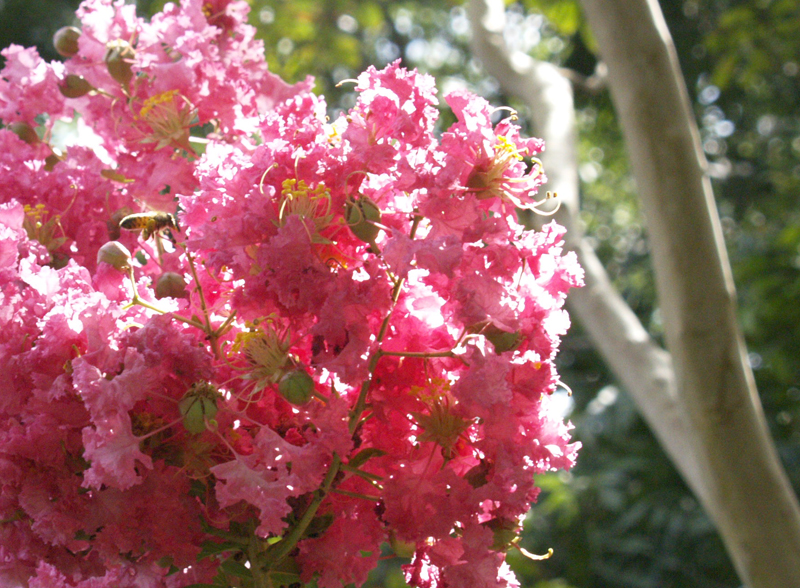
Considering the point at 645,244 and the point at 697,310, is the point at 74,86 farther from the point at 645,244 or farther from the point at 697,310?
the point at 645,244

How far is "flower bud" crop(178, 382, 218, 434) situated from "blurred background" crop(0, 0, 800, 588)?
68.0 inches

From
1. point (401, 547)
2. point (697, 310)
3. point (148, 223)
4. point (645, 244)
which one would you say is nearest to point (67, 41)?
point (148, 223)

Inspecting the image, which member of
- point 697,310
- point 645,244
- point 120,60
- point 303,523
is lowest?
point 303,523

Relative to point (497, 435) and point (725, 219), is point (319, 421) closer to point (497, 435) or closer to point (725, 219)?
point (497, 435)

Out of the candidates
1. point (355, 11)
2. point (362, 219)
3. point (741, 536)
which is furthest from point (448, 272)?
point (355, 11)

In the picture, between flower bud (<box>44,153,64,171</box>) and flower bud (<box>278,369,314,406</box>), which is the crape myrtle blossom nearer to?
flower bud (<box>278,369,314,406</box>)

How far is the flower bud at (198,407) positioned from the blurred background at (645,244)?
5.66 feet

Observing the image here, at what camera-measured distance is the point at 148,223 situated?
56 cm

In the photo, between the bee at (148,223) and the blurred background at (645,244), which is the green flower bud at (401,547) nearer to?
the bee at (148,223)

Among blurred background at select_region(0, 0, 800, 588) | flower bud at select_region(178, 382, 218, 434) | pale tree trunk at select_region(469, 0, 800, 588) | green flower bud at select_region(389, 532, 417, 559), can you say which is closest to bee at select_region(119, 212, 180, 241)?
flower bud at select_region(178, 382, 218, 434)

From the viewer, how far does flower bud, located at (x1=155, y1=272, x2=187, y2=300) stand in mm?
516

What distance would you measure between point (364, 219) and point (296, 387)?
0.10 m

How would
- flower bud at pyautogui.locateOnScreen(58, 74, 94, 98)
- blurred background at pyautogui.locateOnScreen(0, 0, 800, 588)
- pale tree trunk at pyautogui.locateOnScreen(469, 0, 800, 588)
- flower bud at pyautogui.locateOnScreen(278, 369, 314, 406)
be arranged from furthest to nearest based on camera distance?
blurred background at pyautogui.locateOnScreen(0, 0, 800, 588) → pale tree trunk at pyautogui.locateOnScreen(469, 0, 800, 588) → flower bud at pyautogui.locateOnScreen(58, 74, 94, 98) → flower bud at pyautogui.locateOnScreen(278, 369, 314, 406)

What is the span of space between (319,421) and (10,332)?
19 centimetres
